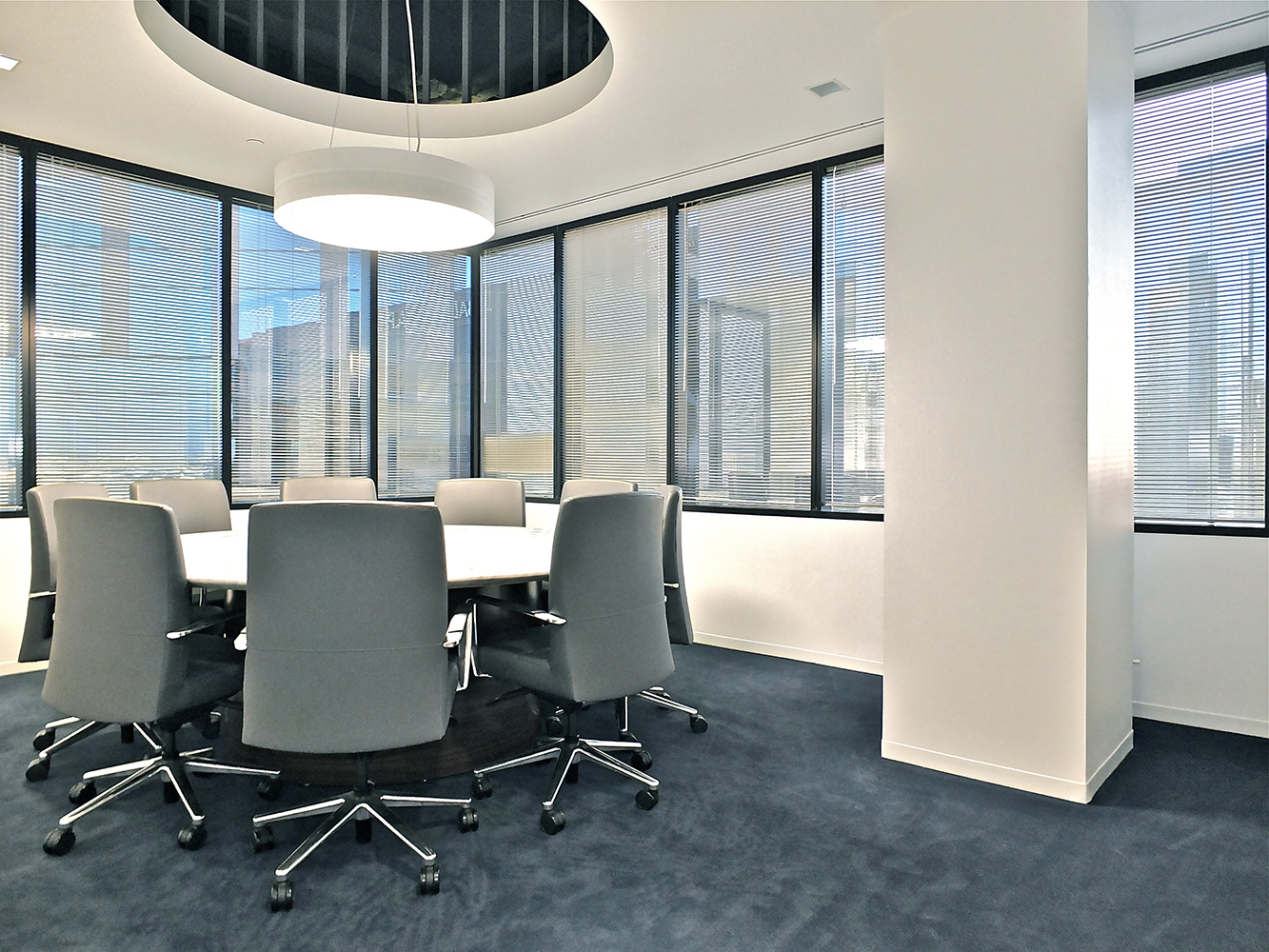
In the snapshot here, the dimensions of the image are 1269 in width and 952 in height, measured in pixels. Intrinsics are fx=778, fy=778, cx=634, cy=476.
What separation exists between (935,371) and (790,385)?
1.98m

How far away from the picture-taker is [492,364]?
6.98m

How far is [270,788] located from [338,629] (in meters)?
1.00

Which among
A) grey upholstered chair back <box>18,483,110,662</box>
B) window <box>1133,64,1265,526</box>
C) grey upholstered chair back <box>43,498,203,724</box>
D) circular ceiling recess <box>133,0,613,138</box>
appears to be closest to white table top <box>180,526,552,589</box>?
grey upholstered chair back <box>43,498,203,724</box>

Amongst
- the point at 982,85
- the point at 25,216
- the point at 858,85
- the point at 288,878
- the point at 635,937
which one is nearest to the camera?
the point at 635,937

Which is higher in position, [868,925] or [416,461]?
[416,461]

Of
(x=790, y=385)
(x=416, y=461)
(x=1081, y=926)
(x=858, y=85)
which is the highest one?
(x=858, y=85)

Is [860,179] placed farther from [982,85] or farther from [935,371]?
[935,371]

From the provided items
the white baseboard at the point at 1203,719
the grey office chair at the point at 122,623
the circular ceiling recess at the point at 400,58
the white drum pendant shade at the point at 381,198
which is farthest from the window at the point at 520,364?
the white baseboard at the point at 1203,719

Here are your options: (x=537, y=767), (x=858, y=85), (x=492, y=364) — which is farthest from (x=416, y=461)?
(x=858, y=85)

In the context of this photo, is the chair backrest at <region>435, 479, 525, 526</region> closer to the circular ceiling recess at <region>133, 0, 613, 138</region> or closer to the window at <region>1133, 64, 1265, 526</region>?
the circular ceiling recess at <region>133, 0, 613, 138</region>

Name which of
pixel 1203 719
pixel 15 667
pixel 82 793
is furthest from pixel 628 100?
pixel 15 667

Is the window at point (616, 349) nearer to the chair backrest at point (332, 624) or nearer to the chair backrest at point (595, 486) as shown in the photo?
the chair backrest at point (595, 486)

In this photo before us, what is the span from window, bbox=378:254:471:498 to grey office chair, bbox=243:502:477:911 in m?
4.46

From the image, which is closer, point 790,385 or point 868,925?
point 868,925
